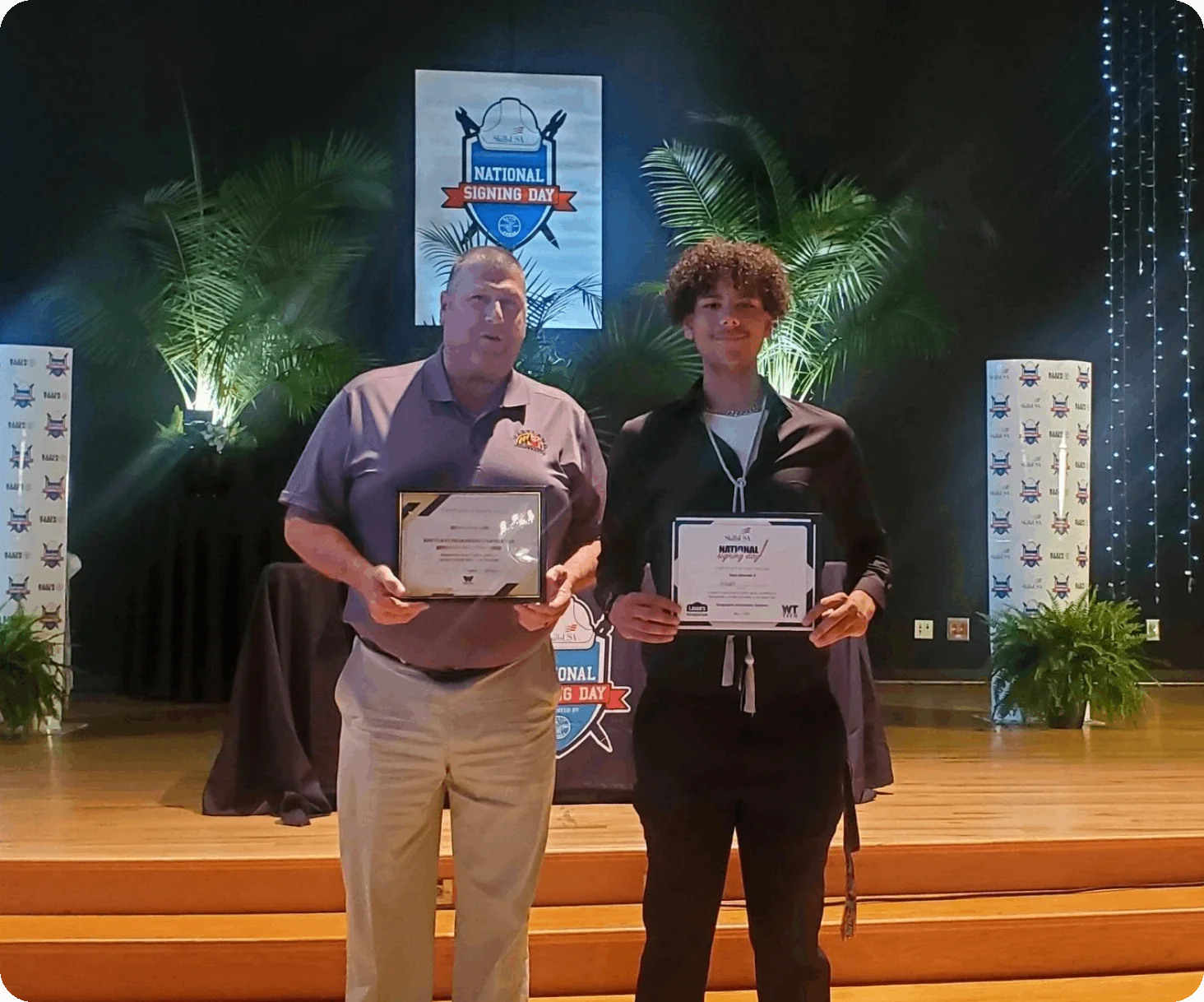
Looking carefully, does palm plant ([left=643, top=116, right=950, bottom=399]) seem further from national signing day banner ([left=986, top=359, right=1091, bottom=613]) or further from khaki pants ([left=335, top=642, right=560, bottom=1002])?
khaki pants ([left=335, top=642, right=560, bottom=1002])

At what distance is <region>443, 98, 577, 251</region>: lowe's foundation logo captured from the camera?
6.50 metres

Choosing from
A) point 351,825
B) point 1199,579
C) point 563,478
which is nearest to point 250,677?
point 351,825

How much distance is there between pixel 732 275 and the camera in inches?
74.4

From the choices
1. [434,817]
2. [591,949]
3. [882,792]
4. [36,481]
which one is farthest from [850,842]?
[36,481]

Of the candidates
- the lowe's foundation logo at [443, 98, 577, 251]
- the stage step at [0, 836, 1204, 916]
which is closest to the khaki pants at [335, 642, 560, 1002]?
the stage step at [0, 836, 1204, 916]

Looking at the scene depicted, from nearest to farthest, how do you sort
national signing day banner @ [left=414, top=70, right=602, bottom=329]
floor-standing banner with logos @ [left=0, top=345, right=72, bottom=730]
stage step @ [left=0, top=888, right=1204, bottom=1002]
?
stage step @ [left=0, top=888, right=1204, bottom=1002] < floor-standing banner with logos @ [left=0, top=345, right=72, bottom=730] < national signing day banner @ [left=414, top=70, right=602, bottom=329]

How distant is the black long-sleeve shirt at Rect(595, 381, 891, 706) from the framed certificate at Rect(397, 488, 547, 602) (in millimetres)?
191

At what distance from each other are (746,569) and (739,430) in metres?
0.26

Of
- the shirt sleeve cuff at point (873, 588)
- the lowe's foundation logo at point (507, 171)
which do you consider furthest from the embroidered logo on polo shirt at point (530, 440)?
the lowe's foundation logo at point (507, 171)

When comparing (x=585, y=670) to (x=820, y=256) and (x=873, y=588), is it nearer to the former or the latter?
(x=873, y=588)

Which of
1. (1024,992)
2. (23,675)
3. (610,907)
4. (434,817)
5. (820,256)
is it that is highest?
(820,256)

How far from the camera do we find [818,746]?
186 cm

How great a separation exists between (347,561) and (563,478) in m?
0.42

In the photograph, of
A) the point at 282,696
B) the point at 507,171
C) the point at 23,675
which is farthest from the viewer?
the point at 507,171
